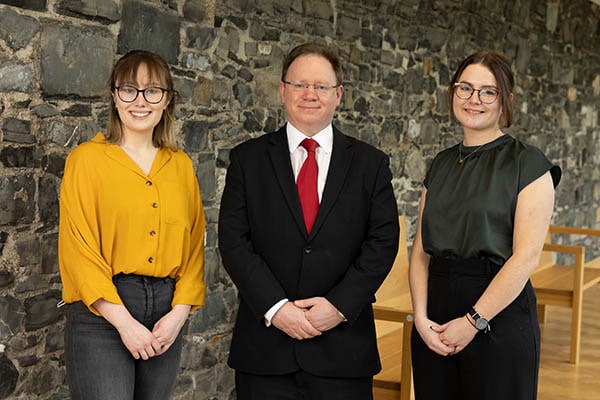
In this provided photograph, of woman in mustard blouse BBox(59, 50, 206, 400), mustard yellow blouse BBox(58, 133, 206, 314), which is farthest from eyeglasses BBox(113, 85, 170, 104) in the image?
mustard yellow blouse BBox(58, 133, 206, 314)

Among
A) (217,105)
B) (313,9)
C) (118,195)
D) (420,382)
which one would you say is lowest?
(420,382)

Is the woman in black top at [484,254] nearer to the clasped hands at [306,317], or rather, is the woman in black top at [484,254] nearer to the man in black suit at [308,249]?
the man in black suit at [308,249]

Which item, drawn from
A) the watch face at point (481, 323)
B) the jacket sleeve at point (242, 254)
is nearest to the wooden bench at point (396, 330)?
the watch face at point (481, 323)

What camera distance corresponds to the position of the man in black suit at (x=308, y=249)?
7.88ft

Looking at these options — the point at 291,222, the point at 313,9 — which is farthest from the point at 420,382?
the point at 313,9

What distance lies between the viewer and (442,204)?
2590 mm

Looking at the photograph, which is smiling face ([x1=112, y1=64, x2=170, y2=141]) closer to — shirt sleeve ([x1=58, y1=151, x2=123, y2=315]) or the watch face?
shirt sleeve ([x1=58, y1=151, x2=123, y2=315])

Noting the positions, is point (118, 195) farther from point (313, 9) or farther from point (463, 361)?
point (313, 9)

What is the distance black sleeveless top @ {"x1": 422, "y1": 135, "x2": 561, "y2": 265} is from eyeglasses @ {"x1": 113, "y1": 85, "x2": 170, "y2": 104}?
2.85 feet

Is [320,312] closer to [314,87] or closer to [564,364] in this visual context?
[314,87]

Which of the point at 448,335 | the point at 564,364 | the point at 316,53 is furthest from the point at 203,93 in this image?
the point at 564,364

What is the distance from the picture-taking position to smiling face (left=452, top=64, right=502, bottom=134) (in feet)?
8.33

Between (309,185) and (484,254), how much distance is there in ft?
1.79

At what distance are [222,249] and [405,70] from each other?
11.3 ft
